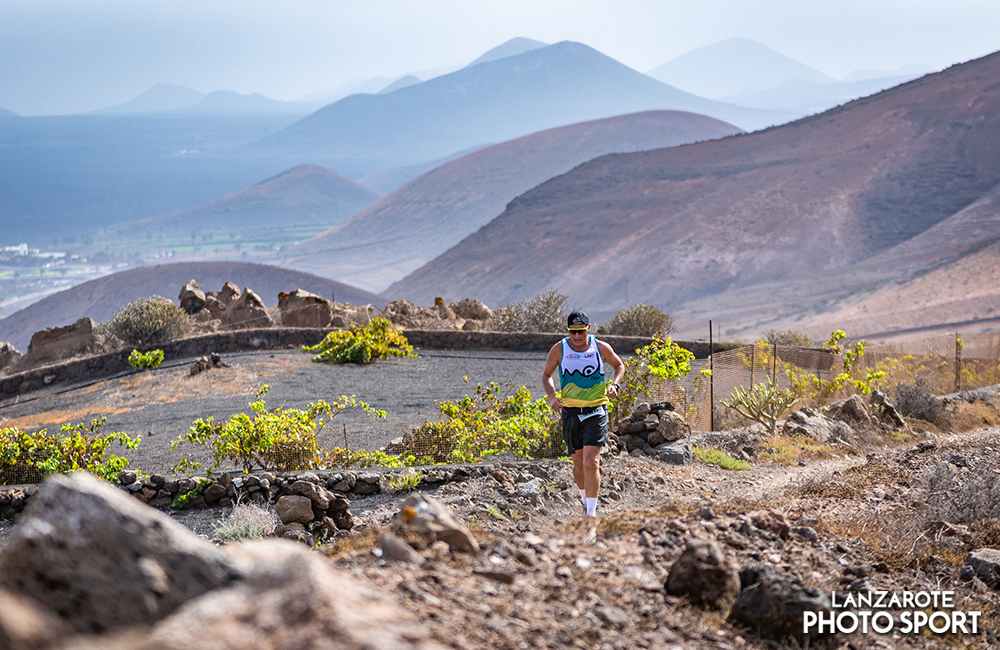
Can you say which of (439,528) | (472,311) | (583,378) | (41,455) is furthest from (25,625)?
(472,311)

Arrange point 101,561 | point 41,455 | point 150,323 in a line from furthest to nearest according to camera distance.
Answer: point 150,323 → point 41,455 → point 101,561

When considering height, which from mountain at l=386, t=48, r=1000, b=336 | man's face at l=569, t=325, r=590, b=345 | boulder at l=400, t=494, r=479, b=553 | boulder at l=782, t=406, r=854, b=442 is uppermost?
mountain at l=386, t=48, r=1000, b=336

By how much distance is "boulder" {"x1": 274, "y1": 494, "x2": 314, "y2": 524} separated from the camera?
18.5 feet

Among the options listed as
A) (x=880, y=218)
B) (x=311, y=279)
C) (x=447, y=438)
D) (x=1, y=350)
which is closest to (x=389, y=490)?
(x=447, y=438)

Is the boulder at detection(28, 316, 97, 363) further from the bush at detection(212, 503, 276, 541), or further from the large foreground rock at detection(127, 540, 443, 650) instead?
the large foreground rock at detection(127, 540, 443, 650)

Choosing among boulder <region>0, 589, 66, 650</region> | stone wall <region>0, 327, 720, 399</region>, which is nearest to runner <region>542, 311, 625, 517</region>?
boulder <region>0, 589, 66, 650</region>

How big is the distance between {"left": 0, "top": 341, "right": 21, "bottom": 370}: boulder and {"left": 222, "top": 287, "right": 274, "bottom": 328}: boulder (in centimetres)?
594

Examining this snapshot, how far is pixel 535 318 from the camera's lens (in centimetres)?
1777

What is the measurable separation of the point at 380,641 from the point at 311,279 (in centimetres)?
9996

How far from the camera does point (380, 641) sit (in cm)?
182

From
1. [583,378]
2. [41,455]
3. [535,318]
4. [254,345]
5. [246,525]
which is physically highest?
[535,318]

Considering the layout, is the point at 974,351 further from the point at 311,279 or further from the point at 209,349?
the point at 311,279

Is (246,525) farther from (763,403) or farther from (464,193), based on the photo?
(464,193)

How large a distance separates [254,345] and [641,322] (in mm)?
8531
